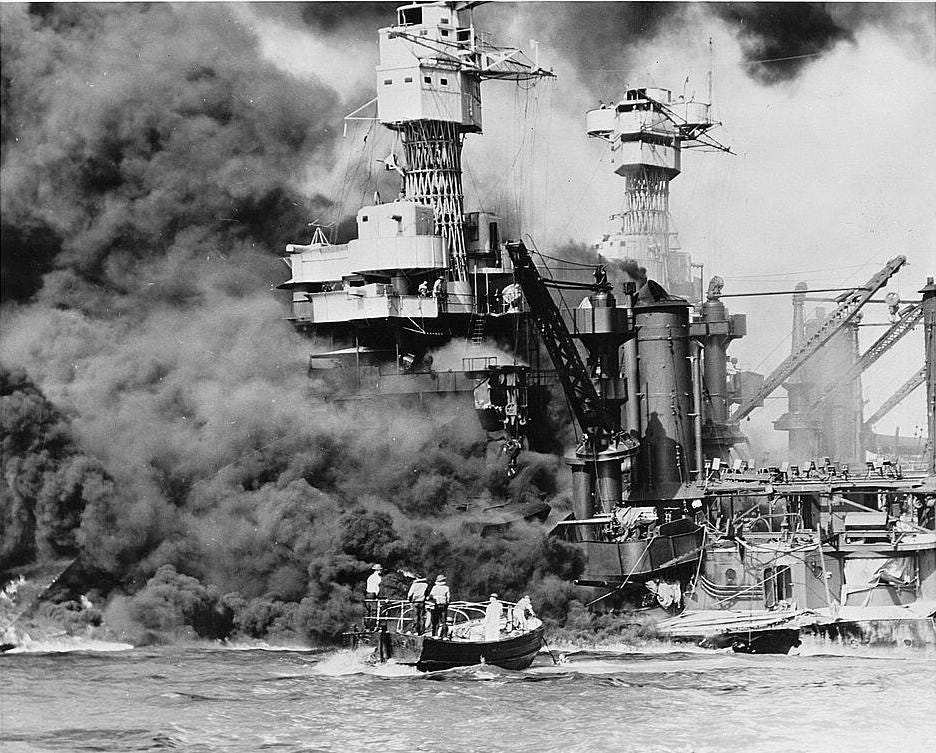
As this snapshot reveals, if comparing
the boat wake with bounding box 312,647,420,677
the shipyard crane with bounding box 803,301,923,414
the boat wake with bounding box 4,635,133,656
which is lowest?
the boat wake with bounding box 312,647,420,677

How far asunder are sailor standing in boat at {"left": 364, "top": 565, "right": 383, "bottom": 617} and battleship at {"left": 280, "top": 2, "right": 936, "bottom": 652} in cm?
91

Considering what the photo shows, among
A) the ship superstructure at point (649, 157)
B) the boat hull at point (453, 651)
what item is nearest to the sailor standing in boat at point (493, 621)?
the boat hull at point (453, 651)

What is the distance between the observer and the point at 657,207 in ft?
21.5

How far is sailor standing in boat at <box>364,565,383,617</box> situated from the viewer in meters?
6.32

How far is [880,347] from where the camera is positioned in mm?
6648

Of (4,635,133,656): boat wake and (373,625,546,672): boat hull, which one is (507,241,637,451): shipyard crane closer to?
(373,625,546,672): boat hull

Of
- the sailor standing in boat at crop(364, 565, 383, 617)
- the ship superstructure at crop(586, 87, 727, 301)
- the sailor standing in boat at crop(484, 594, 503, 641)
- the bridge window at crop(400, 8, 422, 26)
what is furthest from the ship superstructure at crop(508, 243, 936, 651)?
the bridge window at crop(400, 8, 422, 26)

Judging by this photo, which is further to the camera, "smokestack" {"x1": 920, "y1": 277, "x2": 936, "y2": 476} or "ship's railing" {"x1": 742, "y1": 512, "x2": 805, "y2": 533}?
"ship's railing" {"x1": 742, "y1": 512, "x2": 805, "y2": 533}

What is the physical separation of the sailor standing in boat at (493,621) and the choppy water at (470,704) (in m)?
0.17

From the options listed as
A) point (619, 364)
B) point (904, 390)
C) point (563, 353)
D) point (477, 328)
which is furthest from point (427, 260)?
point (904, 390)

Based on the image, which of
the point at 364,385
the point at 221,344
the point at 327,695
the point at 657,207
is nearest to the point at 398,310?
the point at 364,385

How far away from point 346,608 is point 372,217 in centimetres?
198

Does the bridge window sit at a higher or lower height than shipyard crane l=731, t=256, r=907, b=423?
higher

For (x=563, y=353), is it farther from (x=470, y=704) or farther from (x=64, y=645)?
(x=64, y=645)
